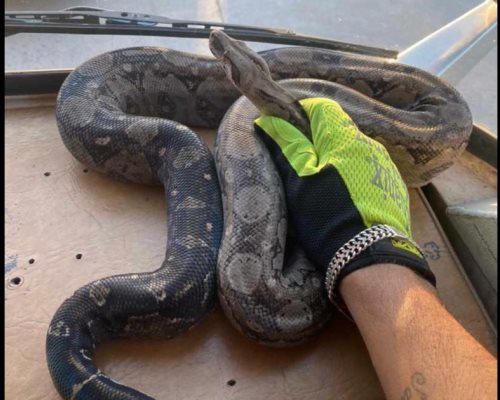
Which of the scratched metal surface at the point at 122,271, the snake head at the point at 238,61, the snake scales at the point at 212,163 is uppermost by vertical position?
the snake head at the point at 238,61

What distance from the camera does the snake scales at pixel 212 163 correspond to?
5.68 ft

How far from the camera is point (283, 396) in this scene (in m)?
1.66

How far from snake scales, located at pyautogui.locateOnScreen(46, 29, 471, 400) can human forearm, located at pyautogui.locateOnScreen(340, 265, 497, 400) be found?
0.23 meters

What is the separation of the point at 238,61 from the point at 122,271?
93cm

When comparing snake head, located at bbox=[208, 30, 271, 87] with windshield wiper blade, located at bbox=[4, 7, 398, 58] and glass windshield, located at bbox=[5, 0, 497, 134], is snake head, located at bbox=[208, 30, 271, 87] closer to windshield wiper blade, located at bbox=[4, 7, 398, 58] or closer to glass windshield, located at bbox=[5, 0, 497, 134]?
windshield wiper blade, located at bbox=[4, 7, 398, 58]

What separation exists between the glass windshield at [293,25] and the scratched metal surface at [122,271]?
1.46 feet

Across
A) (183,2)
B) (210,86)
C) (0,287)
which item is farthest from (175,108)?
(0,287)

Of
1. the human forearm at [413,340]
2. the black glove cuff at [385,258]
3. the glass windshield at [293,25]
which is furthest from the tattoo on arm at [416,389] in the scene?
the glass windshield at [293,25]

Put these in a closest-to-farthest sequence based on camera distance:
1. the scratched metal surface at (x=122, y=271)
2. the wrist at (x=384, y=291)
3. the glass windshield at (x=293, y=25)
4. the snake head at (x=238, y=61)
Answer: the wrist at (x=384, y=291), the scratched metal surface at (x=122, y=271), the snake head at (x=238, y=61), the glass windshield at (x=293, y=25)

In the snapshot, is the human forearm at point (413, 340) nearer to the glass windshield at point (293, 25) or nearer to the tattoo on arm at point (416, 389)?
the tattoo on arm at point (416, 389)

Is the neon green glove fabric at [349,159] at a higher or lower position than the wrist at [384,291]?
higher

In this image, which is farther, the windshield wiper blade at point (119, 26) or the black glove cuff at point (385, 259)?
the windshield wiper blade at point (119, 26)

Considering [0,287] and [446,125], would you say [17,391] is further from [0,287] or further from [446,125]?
[446,125]

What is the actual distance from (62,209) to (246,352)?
37.5 inches
